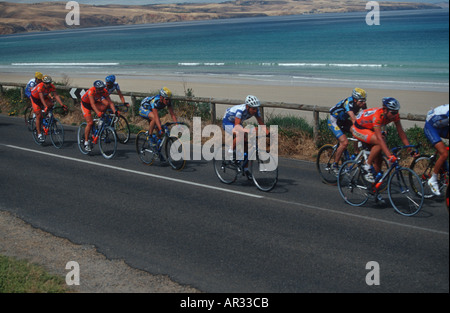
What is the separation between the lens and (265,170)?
11.4 meters

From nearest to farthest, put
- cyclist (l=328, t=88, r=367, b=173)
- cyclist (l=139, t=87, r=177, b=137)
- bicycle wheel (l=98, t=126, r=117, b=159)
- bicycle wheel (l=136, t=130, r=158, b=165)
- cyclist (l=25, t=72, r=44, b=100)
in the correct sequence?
cyclist (l=328, t=88, r=367, b=173) → cyclist (l=139, t=87, r=177, b=137) → bicycle wheel (l=136, t=130, r=158, b=165) → bicycle wheel (l=98, t=126, r=117, b=159) → cyclist (l=25, t=72, r=44, b=100)

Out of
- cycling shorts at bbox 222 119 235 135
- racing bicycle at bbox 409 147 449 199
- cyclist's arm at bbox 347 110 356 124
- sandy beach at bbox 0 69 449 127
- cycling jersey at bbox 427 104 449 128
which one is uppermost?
cycling jersey at bbox 427 104 449 128

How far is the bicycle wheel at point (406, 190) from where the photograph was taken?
9.23m

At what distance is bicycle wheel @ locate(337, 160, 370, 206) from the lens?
10062 millimetres

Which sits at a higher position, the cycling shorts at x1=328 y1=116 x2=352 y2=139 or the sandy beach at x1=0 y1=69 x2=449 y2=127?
the cycling shorts at x1=328 y1=116 x2=352 y2=139

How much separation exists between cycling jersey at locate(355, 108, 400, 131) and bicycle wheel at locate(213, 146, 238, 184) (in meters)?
3.08

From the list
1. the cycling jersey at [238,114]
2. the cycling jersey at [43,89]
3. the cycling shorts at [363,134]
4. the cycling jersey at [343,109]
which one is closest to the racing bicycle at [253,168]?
the cycling jersey at [238,114]

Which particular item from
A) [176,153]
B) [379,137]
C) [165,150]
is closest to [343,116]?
[379,137]

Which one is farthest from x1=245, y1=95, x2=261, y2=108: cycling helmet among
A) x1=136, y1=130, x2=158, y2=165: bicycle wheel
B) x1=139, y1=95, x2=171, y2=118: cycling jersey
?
x1=136, y1=130, x2=158, y2=165: bicycle wheel

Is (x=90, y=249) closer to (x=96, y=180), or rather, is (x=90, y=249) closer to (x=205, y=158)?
(x=96, y=180)

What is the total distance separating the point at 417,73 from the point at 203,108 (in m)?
33.2

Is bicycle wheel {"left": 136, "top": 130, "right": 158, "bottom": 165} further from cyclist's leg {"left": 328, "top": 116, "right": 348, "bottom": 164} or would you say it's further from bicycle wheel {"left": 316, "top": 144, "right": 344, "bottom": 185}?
cyclist's leg {"left": 328, "top": 116, "right": 348, "bottom": 164}

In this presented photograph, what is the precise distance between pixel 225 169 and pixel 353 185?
3.19 meters

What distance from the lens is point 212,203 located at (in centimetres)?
1059
